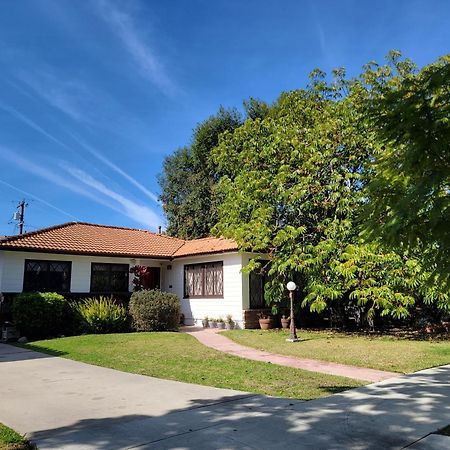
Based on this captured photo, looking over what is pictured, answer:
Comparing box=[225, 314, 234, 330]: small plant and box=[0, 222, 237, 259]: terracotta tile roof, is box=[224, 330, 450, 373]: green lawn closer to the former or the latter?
box=[225, 314, 234, 330]: small plant

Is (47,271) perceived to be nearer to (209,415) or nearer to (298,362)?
(298,362)

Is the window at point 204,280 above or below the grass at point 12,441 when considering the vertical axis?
above

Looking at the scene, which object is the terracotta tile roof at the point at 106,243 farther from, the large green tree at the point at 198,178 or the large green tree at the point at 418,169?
the large green tree at the point at 418,169

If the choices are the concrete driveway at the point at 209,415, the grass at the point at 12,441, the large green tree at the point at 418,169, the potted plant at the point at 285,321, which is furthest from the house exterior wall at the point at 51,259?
the large green tree at the point at 418,169

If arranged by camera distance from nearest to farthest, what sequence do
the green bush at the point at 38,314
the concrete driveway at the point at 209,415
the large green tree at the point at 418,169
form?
the large green tree at the point at 418,169
the concrete driveway at the point at 209,415
the green bush at the point at 38,314

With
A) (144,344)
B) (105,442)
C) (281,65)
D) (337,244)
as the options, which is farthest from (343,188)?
(105,442)

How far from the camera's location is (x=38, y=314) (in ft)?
48.0

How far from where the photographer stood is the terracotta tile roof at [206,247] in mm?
18500

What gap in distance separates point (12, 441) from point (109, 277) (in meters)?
15.4

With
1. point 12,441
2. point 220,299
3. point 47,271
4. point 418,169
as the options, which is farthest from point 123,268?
point 418,169

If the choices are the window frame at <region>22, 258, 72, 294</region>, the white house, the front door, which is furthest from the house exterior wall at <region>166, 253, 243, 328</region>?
the window frame at <region>22, 258, 72, 294</region>

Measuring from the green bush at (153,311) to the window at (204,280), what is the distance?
2663 millimetres

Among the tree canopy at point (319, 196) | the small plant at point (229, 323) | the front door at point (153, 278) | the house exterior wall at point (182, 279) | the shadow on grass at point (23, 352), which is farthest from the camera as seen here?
the front door at point (153, 278)

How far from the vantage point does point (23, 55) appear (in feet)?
38.2
